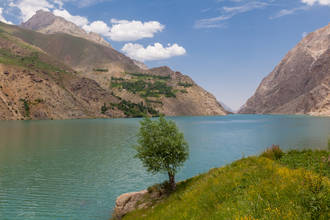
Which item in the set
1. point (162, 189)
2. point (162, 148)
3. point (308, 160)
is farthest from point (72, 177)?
point (308, 160)

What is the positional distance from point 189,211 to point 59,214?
1716 cm

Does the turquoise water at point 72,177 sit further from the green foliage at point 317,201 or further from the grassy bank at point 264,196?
the green foliage at point 317,201

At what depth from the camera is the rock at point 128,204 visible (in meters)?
25.5

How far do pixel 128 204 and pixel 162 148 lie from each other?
23.0 ft

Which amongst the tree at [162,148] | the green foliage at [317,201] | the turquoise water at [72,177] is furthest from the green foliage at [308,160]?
the turquoise water at [72,177]

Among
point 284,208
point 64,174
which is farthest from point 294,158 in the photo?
point 64,174

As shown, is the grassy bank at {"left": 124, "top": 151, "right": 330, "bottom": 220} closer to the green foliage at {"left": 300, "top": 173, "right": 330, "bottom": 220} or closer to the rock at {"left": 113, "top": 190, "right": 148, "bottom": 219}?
the green foliage at {"left": 300, "top": 173, "right": 330, "bottom": 220}

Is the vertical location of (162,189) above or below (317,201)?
below

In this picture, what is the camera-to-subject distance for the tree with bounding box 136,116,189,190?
27.5m

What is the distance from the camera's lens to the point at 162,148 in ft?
90.8

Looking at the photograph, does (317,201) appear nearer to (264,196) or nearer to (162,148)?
(264,196)

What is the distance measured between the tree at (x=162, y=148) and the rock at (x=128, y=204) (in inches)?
126

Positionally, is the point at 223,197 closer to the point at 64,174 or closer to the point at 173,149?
the point at 173,149

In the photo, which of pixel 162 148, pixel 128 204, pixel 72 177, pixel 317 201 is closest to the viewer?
pixel 317 201
